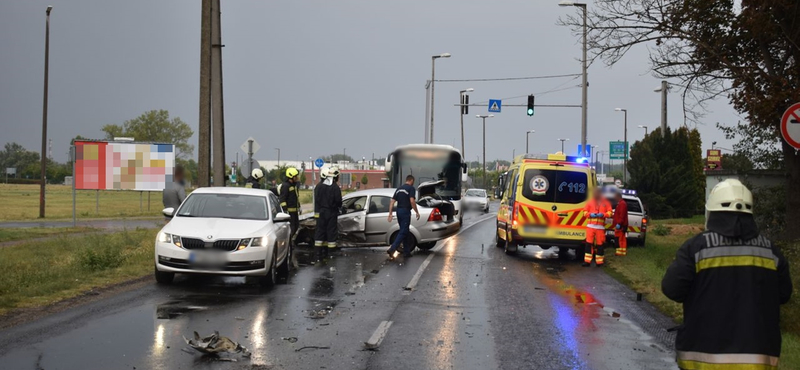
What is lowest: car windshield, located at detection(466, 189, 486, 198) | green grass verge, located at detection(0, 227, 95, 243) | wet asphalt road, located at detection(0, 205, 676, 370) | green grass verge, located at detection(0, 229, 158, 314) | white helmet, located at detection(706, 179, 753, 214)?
green grass verge, located at detection(0, 227, 95, 243)

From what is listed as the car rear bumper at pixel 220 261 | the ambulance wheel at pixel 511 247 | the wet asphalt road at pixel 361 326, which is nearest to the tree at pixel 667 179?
the ambulance wheel at pixel 511 247

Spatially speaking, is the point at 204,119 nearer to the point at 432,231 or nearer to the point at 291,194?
the point at 291,194

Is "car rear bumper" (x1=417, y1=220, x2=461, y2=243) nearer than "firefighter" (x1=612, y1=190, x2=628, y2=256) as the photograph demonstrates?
Yes

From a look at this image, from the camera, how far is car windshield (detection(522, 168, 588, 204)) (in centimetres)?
1886

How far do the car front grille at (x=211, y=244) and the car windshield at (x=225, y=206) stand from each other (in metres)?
1.23

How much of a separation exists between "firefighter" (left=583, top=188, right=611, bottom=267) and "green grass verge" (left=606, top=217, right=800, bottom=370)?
1.50 feet

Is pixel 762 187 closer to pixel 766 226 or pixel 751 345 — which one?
pixel 766 226

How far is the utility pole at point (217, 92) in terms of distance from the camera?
20.9m

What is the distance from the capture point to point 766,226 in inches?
888

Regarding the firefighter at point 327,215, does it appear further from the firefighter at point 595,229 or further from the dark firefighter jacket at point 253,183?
the firefighter at point 595,229

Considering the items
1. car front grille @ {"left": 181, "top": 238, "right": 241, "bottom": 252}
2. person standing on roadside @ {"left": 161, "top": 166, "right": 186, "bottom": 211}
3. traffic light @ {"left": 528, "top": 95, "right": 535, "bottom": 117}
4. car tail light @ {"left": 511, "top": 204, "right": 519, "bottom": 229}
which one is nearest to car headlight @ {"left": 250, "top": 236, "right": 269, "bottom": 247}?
car front grille @ {"left": 181, "top": 238, "right": 241, "bottom": 252}

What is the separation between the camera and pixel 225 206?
13.4m

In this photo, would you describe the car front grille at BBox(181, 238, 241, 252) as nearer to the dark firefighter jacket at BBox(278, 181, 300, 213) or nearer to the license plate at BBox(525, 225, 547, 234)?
the dark firefighter jacket at BBox(278, 181, 300, 213)

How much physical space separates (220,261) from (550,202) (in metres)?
9.39
